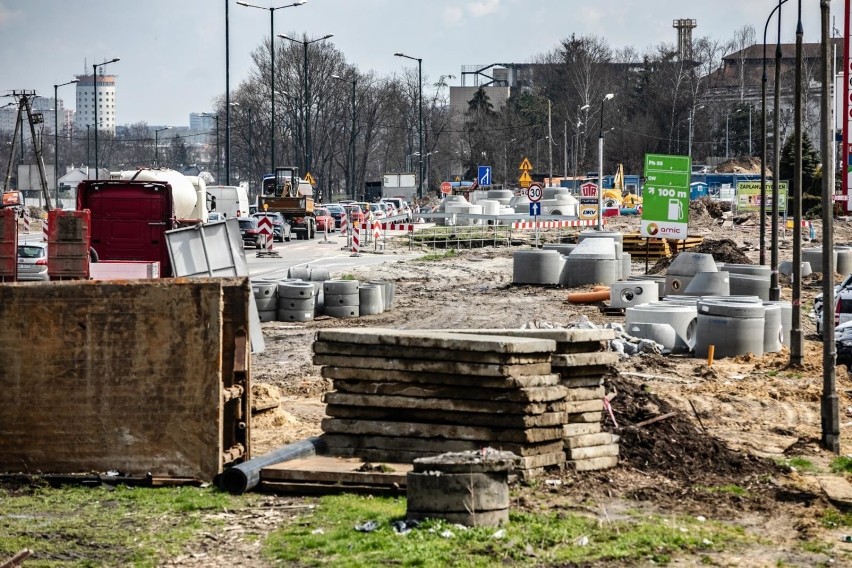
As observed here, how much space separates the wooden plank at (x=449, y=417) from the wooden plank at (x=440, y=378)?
273mm

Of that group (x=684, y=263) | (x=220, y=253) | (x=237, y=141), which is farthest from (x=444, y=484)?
(x=237, y=141)

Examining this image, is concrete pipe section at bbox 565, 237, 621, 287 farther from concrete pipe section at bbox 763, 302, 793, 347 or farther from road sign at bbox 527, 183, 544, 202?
concrete pipe section at bbox 763, 302, 793, 347

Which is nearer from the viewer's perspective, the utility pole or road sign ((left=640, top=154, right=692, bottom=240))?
the utility pole

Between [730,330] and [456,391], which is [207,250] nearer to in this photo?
[730,330]

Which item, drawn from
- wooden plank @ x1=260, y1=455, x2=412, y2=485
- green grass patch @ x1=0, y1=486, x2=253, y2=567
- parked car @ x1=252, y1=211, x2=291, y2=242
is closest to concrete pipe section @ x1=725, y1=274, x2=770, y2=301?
wooden plank @ x1=260, y1=455, x2=412, y2=485

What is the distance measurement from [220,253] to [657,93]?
393 ft

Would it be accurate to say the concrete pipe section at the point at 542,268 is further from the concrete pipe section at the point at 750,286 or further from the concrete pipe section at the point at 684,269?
the concrete pipe section at the point at 750,286

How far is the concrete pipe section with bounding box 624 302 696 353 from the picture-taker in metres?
23.3

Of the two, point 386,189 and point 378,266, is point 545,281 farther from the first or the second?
point 386,189

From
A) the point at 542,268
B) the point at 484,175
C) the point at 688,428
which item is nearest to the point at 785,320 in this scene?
the point at 688,428

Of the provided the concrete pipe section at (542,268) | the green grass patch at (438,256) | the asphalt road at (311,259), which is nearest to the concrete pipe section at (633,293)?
the concrete pipe section at (542,268)

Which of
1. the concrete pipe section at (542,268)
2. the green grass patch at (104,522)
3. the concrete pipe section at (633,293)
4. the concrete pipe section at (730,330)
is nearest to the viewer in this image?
the green grass patch at (104,522)

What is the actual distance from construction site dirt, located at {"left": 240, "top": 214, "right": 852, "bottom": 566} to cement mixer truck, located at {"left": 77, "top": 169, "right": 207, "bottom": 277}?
4225mm

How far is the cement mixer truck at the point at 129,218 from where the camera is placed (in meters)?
28.1
